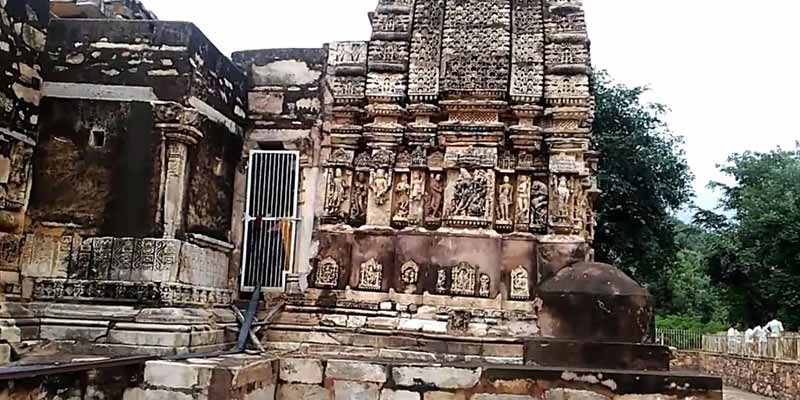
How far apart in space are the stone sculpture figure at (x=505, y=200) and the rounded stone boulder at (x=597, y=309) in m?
1.25

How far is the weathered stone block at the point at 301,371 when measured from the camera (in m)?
7.54

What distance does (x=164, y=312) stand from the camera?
7391 mm

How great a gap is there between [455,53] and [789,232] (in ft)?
66.9

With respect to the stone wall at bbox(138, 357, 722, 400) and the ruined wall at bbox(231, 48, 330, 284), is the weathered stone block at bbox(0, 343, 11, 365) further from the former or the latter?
the ruined wall at bbox(231, 48, 330, 284)

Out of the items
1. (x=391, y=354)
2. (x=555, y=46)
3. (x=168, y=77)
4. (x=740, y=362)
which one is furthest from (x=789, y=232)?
(x=168, y=77)

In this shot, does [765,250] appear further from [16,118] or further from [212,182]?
[16,118]

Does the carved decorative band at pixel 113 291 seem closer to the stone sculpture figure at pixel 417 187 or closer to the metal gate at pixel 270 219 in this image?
the metal gate at pixel 270 219

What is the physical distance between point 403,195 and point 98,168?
3530mm

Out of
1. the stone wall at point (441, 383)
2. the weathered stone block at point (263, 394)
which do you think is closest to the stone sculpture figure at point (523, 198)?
the stone wall at point (441, 383)

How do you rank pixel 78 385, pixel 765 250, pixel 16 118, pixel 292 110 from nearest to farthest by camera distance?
pixel 78 385
pixel 16 118
pixel 292 110
pixel 765 250

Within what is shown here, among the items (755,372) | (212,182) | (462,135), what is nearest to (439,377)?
(462,135)

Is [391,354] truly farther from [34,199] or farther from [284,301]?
[34,199]

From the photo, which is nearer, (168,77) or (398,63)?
(168,77)

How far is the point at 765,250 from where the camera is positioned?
26203 mm
